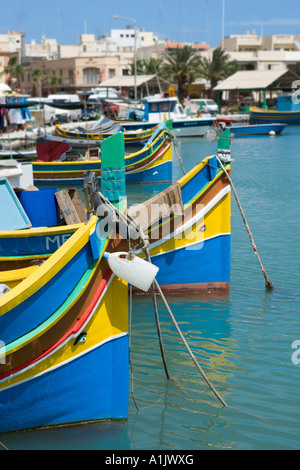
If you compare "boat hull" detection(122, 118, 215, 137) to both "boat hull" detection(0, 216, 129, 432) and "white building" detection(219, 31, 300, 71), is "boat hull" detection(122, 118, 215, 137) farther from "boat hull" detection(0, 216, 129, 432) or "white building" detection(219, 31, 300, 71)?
"white building" detection(219, 31, 300, 71)

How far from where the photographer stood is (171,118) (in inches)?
1612

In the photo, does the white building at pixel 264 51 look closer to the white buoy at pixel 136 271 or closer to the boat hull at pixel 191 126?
the boat hull at pixel 191 126

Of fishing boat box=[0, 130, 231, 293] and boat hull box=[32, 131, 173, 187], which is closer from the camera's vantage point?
fishing boat box=[0, 130, 231, 293]

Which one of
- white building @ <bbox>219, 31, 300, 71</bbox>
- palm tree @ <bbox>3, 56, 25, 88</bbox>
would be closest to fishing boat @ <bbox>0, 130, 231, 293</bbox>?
white building @ <bbox>219, 31, 300, 71</bbox>

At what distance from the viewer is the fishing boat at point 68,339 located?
18.1 feet

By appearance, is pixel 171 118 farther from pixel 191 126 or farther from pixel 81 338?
pixel 81 338

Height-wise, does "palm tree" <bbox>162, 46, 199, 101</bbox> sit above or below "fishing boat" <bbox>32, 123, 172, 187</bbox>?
above

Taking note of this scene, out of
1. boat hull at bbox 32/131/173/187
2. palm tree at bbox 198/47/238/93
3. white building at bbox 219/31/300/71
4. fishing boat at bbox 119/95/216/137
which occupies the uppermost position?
white building at bbox 219/31/300/71

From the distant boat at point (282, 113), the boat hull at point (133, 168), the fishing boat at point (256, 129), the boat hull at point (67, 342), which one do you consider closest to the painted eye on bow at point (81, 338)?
the boat hull at point (67, 342)

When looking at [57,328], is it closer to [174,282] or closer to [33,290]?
[33,290]

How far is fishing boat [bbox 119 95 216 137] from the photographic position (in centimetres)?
3950

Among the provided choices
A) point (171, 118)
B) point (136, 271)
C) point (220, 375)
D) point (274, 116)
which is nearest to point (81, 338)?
point (136, 271)

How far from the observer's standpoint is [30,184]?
12328mm

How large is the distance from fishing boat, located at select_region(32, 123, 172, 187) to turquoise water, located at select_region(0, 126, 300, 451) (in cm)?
1101
